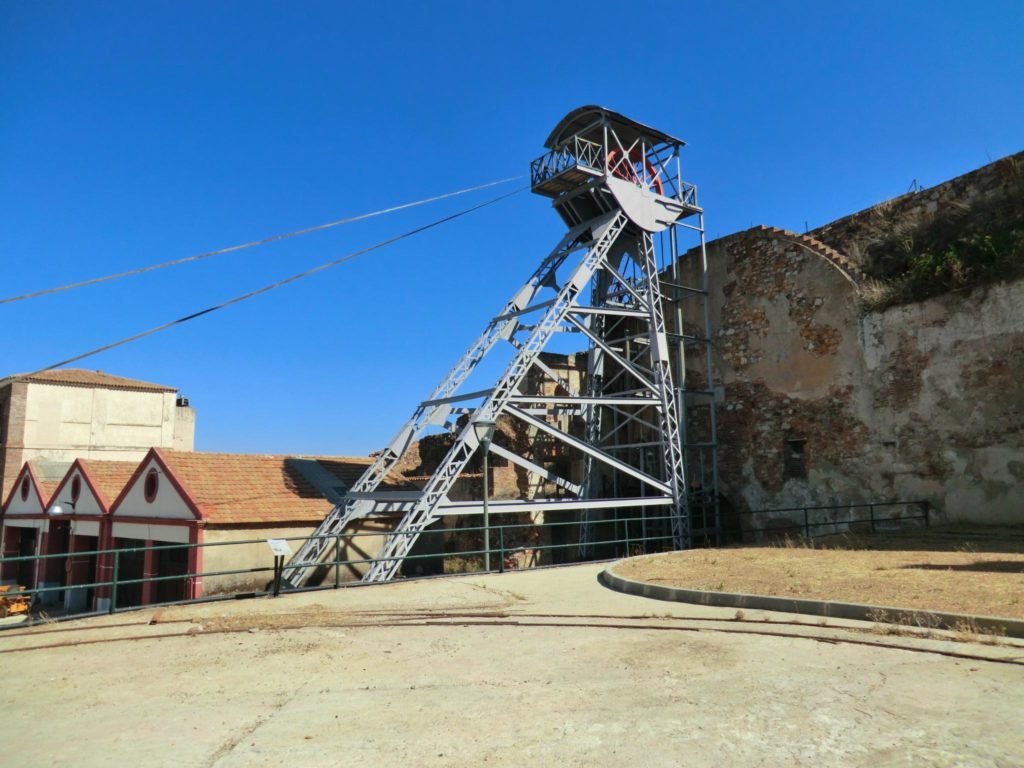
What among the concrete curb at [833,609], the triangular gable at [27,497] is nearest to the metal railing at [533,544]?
the concrete curb at [833,609]

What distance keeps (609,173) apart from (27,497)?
2851cm

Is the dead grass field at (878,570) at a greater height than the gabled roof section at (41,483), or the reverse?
the gabled roof section at (41,483)

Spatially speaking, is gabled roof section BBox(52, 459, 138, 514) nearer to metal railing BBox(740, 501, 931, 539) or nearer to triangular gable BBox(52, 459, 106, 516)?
triangular gable BBox(52, 459, 106, 516)

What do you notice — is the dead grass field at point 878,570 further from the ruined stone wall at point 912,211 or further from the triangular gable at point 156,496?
the triangular gable at point 156,496

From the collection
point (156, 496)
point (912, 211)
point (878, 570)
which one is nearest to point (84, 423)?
point (156, 496)

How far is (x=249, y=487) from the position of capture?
19.0 m

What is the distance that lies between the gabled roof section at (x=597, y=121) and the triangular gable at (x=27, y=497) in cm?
2466

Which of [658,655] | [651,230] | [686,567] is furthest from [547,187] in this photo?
[658,655]

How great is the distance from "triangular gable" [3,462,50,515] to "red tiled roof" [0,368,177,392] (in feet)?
41.5

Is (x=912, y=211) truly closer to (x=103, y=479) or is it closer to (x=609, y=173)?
(x=609, y=173)

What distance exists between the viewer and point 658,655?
6277 mm

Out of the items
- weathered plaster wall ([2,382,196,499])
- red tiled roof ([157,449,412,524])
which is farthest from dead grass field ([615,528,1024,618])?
weathered plaster wall ([2,382,196,499])

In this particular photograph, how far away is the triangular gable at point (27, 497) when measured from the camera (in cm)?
2903

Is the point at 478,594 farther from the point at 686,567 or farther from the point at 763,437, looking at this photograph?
the point at 763,437
